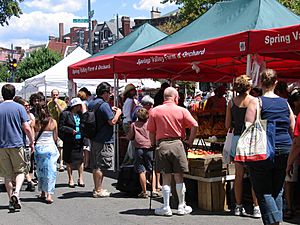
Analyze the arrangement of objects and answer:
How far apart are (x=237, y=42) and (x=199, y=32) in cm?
227

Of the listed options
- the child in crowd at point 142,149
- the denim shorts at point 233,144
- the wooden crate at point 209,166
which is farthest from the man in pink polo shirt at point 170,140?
the child in crowd at point 142,149

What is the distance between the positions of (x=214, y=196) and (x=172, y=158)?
99cm

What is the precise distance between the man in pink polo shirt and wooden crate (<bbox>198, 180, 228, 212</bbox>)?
1.52ft

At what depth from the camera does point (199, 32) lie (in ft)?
32.0

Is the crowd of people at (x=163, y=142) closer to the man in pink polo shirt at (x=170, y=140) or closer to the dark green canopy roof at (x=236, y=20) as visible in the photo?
the man in pink polo shirt at (x=170, y=140)

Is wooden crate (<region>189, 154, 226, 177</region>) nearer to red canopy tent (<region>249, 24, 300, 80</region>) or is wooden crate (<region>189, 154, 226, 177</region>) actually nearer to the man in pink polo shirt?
the man in pink polo shirt

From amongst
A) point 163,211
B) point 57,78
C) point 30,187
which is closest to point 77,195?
point 30,187

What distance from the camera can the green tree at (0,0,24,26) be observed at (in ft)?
74.6

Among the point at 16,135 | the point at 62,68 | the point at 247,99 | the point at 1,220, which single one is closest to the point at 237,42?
the point at 247,99

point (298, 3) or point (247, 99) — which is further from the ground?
point (298, 3)

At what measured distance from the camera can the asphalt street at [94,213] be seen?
6.74 m

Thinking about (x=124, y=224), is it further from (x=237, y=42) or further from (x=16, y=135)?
(x=237, y=42)

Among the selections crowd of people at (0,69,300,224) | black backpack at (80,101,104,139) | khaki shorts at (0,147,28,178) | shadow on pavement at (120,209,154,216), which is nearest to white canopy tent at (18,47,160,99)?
crowd of people at (0,69,300,224)

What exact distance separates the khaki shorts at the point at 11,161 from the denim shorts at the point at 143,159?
193 cm
